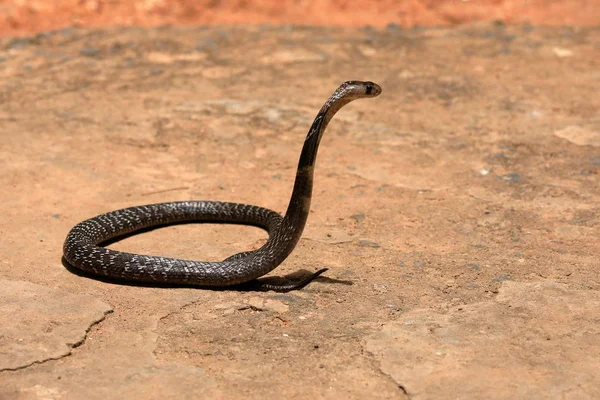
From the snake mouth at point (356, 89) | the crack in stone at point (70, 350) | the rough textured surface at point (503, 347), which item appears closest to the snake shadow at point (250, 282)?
the crack in stone at point (70, 350)

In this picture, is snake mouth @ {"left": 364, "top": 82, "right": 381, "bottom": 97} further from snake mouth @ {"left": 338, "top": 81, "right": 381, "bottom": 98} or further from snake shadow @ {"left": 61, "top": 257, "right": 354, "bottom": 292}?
snake shadow @ {"left": 61, "top": 257, "right": 354, "bottom": 292}

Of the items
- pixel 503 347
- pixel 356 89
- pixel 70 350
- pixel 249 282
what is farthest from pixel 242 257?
pixel 503 347

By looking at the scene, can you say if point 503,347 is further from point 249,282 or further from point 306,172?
point 249,282

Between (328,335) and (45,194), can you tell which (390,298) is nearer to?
(328,335)

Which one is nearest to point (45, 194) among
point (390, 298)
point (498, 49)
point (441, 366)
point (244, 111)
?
point (244, 111)

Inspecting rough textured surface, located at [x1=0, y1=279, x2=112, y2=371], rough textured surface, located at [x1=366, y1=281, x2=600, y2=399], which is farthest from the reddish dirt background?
rough textured surface, located at [x1=366, y1=281, x2=600, y2=399]
